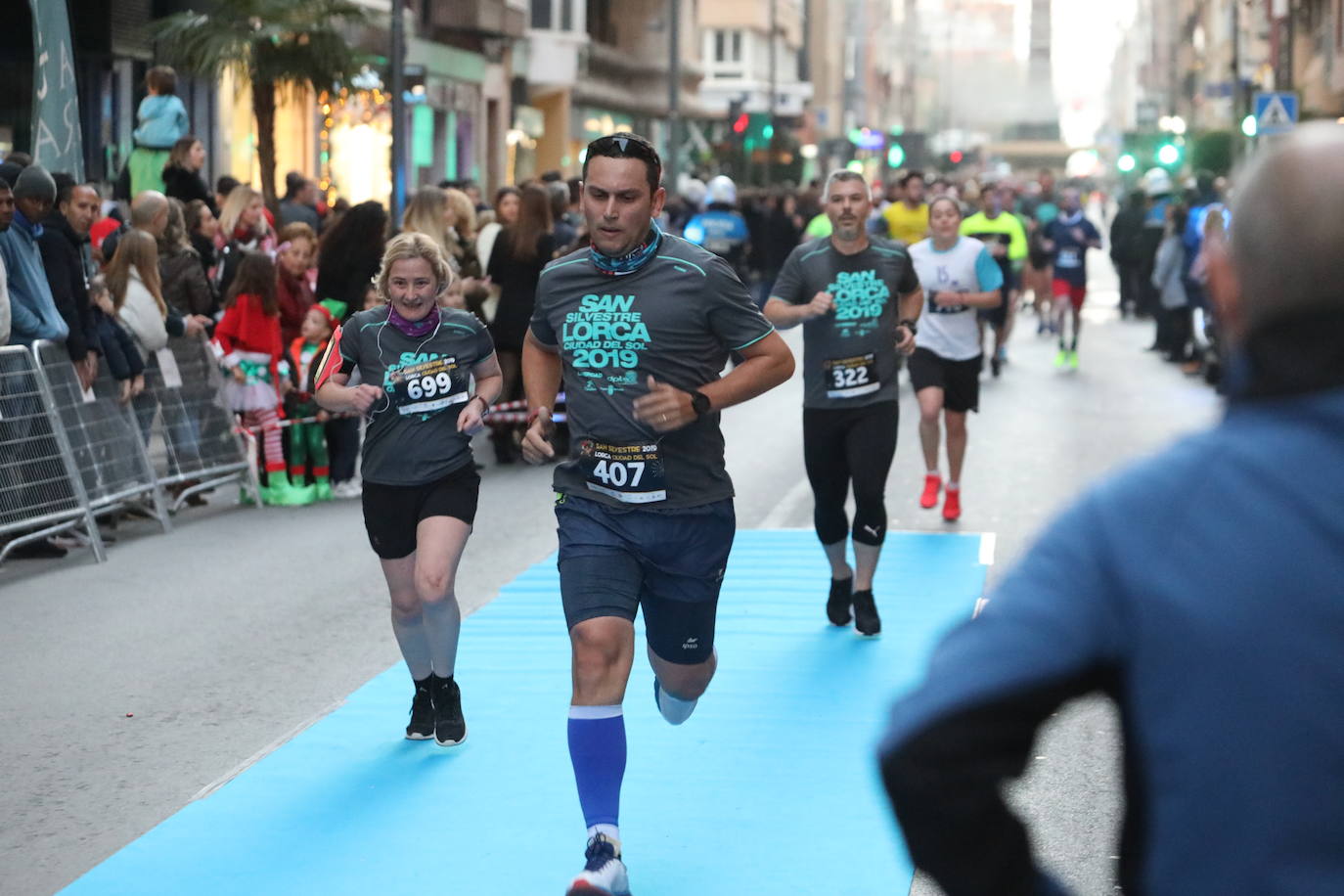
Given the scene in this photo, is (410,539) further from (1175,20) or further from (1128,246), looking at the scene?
(1175,20)

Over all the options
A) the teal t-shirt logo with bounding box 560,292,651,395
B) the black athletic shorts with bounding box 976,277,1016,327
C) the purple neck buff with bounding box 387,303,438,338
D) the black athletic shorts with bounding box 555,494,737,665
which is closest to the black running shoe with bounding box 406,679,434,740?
the purple neck buff with bounding box 387,303,438,338

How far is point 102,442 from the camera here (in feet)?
37.6

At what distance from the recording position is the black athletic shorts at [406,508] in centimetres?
675

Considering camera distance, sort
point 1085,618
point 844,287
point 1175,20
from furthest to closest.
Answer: point 1175,20, point 844,287, point 1085,618

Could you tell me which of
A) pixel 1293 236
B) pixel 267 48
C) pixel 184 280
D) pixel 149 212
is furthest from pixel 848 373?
pixel 267 48

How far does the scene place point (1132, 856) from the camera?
6.88 ft

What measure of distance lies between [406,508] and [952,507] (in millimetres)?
6052

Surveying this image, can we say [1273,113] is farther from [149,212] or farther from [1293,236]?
[1293,236]

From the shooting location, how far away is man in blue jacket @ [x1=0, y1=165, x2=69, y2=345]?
10977 millimetres

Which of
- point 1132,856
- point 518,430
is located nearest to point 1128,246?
point 518,430

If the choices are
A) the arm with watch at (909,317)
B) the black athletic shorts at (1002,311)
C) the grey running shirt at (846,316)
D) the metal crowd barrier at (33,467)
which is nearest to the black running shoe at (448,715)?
the grey running shirt at (846,316)

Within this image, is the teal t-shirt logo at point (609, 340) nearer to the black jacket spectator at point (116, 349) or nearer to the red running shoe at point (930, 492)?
the black jacket spectator at point (116, 349)

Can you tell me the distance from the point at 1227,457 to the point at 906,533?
984 cm

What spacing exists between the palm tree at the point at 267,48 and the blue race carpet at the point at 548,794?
11740 millimetres
